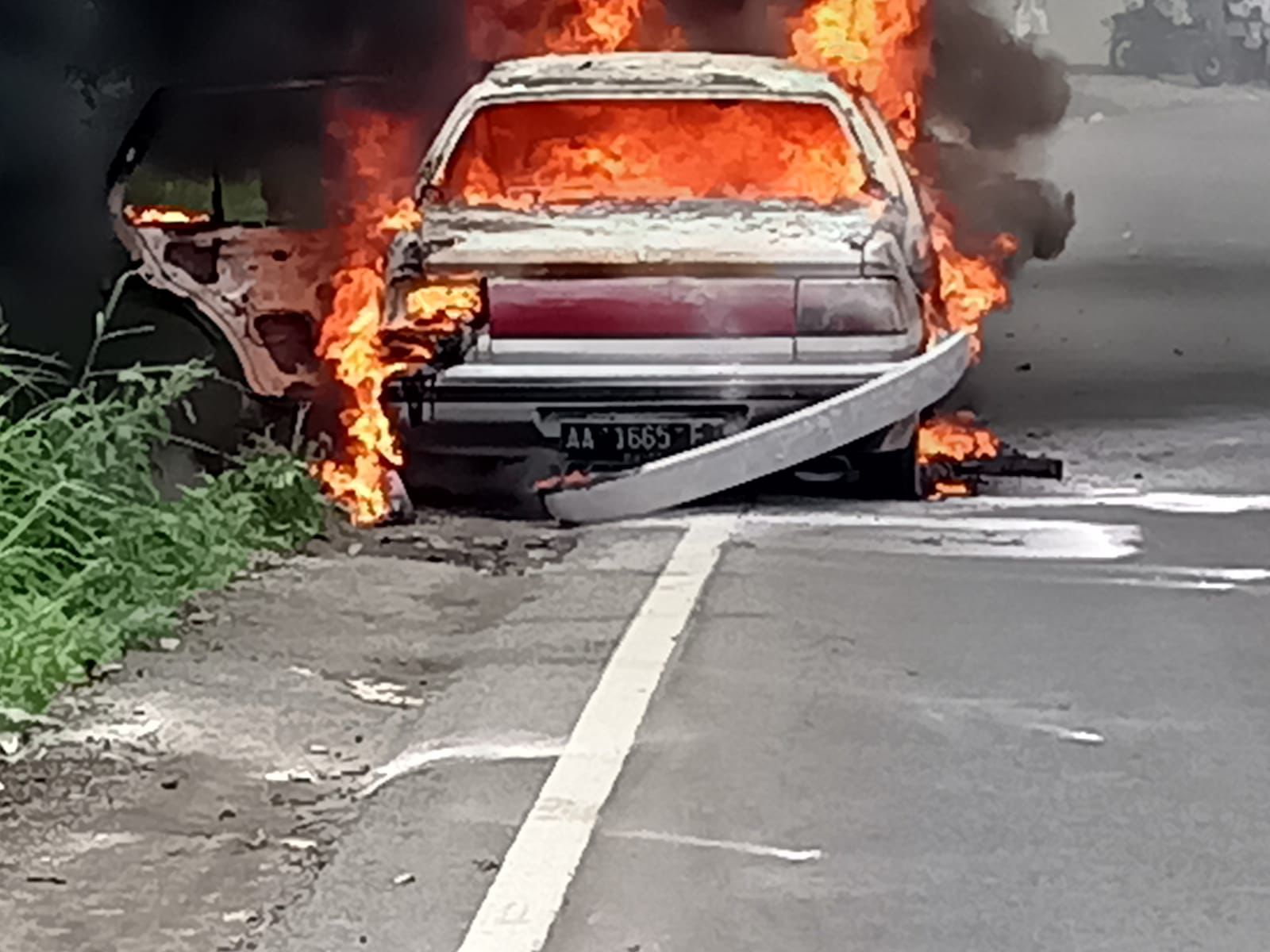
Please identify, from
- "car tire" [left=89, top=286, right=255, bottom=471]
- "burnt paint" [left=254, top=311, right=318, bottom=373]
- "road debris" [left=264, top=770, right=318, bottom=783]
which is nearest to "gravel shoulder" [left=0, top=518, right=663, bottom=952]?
"road debris" [left=264, top=770, right=318, bottom=783]

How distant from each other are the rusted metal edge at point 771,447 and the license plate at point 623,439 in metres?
0.05

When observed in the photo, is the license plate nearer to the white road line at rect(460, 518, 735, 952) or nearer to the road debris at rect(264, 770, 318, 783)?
the white road line at rect(460, 518, 735, 952)

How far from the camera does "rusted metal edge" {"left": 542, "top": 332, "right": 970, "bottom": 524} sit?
9164 mm

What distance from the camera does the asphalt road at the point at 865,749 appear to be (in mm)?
4844

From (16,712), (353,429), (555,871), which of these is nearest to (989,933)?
(555,871)

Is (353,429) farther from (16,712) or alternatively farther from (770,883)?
(770,883)

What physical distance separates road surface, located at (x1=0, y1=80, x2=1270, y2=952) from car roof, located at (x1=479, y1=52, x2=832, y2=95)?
1657 mm

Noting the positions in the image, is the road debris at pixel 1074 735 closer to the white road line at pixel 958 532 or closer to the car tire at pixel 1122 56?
the white road line at pixel 958 532

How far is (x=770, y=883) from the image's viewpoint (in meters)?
5.01

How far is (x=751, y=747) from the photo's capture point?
6.05 metres

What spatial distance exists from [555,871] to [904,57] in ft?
47.6

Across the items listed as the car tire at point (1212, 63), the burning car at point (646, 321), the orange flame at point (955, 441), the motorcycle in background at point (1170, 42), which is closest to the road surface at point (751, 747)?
the burning car at point (646, 321)

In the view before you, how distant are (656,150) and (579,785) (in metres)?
5.17

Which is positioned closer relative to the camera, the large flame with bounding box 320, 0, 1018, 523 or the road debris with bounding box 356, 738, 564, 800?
the road debris with bounding box 356, 738, 564, 800
